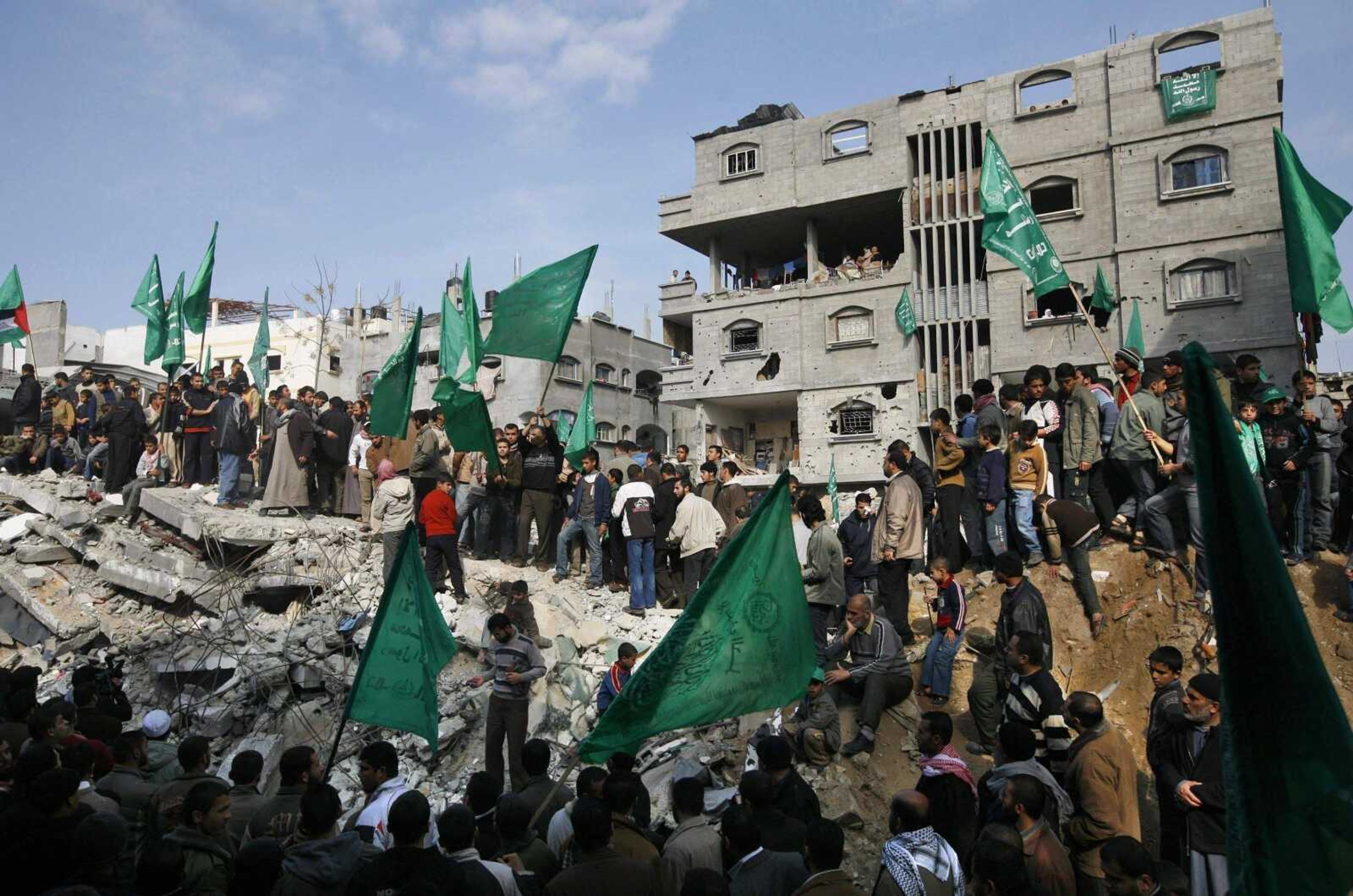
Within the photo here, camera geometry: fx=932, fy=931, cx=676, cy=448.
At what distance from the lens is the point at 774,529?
5020 mm

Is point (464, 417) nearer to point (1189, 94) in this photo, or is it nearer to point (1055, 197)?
point (1055, 197)

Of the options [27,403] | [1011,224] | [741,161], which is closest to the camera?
[1011,224]

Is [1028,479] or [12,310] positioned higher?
[12,310]

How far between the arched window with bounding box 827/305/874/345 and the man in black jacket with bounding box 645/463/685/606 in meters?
17.9

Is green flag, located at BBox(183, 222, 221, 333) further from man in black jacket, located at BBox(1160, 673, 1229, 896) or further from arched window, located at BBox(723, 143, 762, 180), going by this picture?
arched window, located at BBox(723, 143, 762, 180)

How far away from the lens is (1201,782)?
15.8ft

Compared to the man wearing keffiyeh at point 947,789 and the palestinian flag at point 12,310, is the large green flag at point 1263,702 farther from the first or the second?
the palestinian flag at point 12,310

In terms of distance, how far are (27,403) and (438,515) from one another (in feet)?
34.7

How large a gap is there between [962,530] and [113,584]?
11.9 m

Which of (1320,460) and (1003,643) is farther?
(1320,460)

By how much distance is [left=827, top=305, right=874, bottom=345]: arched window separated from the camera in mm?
28578

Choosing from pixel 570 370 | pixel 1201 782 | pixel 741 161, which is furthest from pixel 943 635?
pixel 570 370

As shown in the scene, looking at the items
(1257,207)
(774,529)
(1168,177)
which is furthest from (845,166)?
(774,529)

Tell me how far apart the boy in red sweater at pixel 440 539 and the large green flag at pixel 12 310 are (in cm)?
1041
